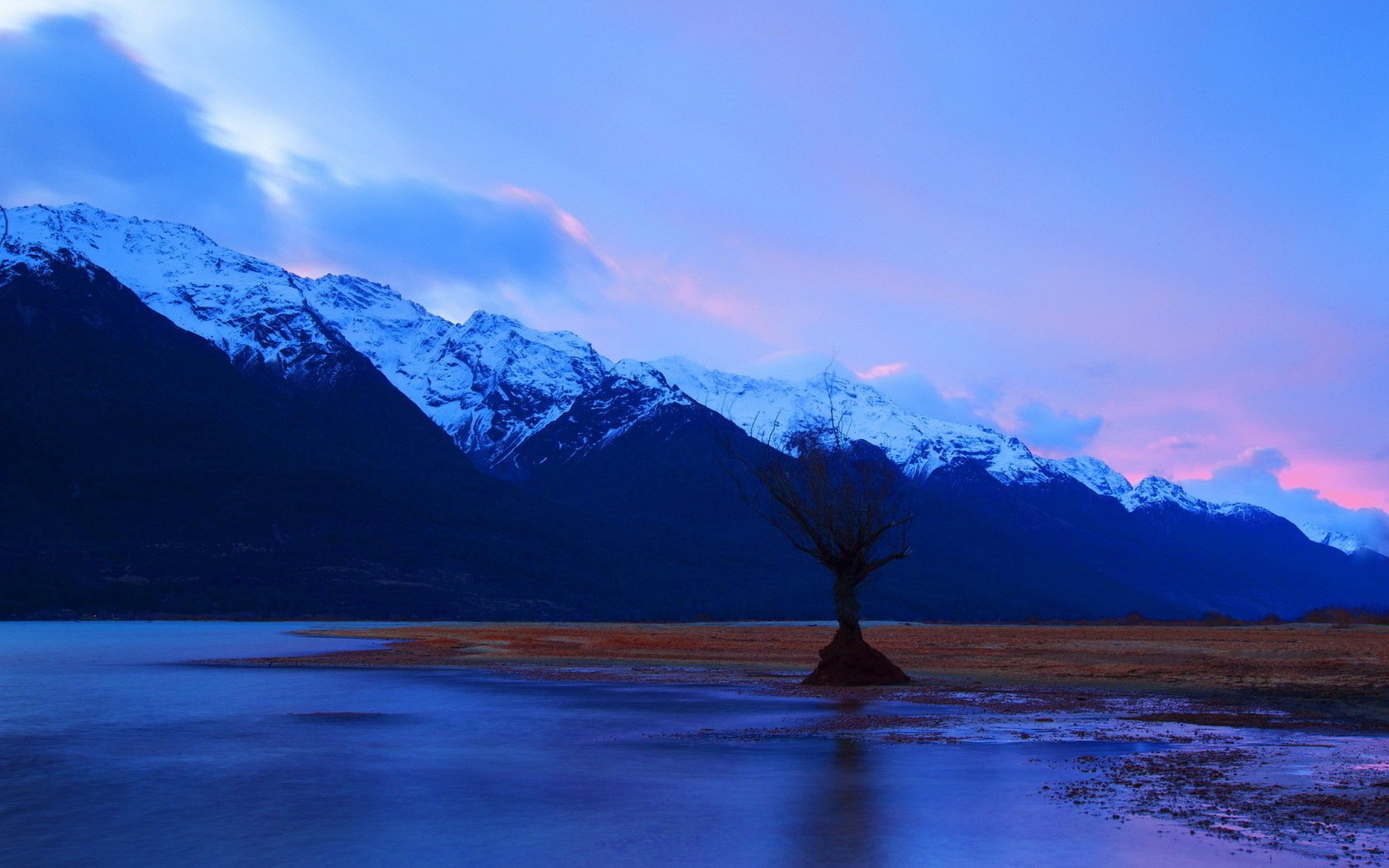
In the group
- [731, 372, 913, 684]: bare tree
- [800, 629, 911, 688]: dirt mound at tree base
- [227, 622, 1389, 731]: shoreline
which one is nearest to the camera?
[227, 622, 1389, 731]: shoreline

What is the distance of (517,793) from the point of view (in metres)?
18.0

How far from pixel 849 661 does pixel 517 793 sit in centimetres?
2328

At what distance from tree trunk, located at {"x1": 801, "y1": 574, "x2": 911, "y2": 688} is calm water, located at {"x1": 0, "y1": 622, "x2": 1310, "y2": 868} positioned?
24.8 feet

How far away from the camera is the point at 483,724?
89.9 ft

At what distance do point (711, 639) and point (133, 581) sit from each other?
347ft

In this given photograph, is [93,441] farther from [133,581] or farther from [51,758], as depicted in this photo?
[51,758]

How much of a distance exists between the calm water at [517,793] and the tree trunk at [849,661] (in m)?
7.55

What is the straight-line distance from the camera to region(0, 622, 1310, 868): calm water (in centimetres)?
1386

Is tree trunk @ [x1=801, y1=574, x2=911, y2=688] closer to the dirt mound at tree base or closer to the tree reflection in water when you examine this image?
the dirt mound at tree base

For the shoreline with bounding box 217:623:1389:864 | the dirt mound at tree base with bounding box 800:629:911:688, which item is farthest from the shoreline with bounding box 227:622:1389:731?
the dirt mound at tree base with bounding box 800:629:911:688

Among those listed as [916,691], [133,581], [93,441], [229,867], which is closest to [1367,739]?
[916,691]

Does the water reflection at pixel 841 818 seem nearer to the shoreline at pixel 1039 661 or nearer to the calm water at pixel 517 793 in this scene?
the calm water at pixel 517 793

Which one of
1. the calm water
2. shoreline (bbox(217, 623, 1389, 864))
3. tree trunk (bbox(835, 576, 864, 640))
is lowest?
the calm water

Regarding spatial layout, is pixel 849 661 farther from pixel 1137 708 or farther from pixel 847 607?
pixel 1137 708
